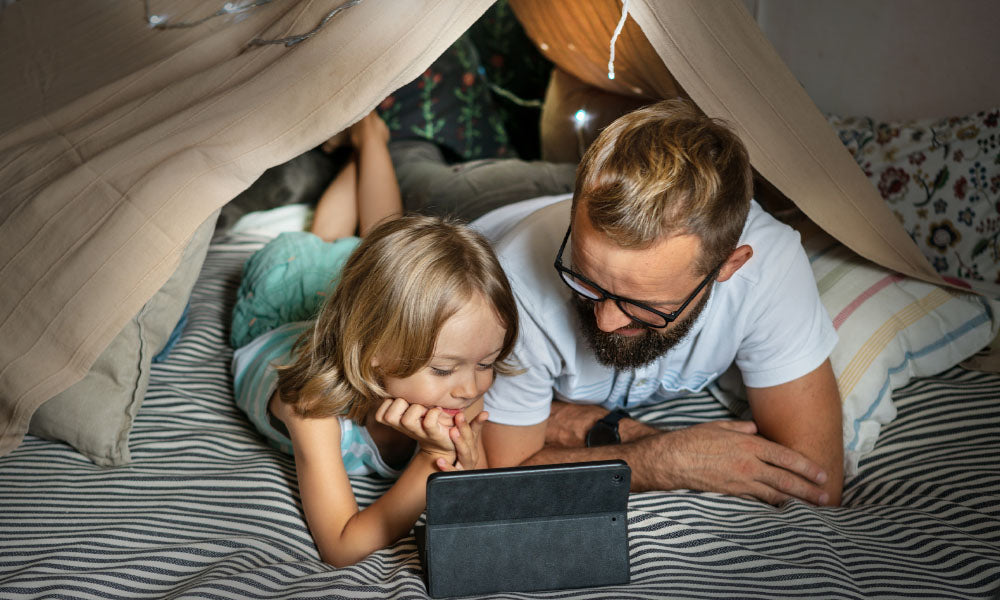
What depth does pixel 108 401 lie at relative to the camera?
1.43 m

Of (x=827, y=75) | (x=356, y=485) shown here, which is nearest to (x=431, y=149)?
(x=827, y=75)

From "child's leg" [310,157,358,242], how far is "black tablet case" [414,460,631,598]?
1.25 m

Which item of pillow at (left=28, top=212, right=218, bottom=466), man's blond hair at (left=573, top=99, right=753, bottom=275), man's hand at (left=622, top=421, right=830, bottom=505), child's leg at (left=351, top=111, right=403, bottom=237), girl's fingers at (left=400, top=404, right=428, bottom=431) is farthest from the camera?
child's leg at (left=351, top=111, right=403, bottom=237)

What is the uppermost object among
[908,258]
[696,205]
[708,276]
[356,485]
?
[696,205]

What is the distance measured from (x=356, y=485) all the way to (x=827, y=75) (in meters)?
1.61

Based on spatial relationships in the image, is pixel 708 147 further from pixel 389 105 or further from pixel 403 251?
pixel 389 105

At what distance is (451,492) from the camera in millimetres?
936

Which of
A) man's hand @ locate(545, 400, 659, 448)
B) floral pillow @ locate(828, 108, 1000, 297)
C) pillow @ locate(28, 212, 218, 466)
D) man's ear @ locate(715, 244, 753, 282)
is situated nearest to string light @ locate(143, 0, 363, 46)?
pillow @ locate(28, 212, 218, 466)

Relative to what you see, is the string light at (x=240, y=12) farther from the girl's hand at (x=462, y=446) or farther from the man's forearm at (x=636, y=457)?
the man's forearm at (x=636, y=457)

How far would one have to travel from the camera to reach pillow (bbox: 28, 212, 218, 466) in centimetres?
141

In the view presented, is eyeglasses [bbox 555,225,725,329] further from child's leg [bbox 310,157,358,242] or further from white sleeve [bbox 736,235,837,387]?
child's leg [bbox 310,157,358,242]

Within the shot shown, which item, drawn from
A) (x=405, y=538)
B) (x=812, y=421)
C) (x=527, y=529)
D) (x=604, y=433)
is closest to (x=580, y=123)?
(x=604, y=433)

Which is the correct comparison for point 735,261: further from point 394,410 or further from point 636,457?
point 394,410

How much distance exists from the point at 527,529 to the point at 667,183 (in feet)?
1.59
